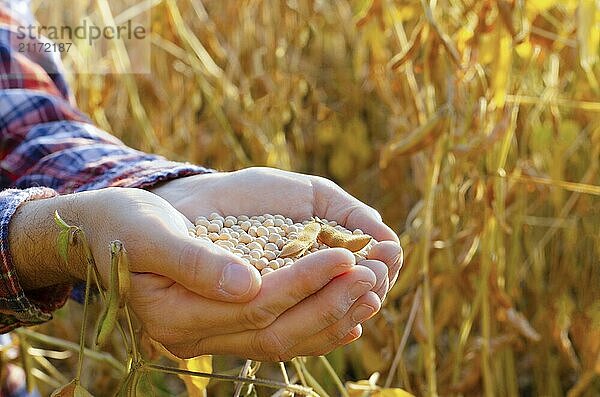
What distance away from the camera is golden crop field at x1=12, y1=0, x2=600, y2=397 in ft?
2.66

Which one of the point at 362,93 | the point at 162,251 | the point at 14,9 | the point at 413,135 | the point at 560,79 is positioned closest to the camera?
the point at 162,251

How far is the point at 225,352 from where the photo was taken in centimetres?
52

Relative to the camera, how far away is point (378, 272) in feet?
1.75

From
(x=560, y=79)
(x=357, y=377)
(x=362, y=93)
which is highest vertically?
(x=560, y=79)

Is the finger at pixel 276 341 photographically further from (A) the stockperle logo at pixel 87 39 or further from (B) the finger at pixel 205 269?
(A) the stockperle logo at pixel 87 39

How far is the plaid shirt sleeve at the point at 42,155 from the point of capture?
0.61 m

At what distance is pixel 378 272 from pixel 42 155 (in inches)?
15.1

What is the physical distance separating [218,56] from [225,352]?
0.85 m

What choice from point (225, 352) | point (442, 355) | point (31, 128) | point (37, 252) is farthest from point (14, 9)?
point (442, 355)

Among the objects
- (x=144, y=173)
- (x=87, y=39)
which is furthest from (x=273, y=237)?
(x=87, y=39)

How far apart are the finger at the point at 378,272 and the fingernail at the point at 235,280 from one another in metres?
0.09

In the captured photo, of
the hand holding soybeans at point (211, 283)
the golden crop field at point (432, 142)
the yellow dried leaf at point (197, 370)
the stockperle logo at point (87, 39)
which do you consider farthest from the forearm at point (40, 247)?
the stockperle logo at point (87, 39)

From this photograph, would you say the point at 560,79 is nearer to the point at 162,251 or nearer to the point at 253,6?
the point at 253,6

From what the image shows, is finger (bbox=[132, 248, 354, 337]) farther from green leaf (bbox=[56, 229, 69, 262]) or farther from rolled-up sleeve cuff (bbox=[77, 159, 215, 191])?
rolled-up sleeve cuff (bbox=[77, 159, 215, 191])
